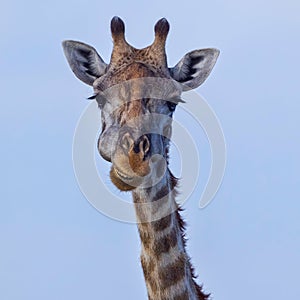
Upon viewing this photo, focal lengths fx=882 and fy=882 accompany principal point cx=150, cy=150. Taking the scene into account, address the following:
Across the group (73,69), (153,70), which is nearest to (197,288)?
(153,70)

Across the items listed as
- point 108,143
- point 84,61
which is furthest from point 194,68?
point 108,143

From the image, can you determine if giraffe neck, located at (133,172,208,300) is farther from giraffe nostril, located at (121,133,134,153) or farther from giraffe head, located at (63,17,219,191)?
giraffe nostril, located at (121,133,134,153)

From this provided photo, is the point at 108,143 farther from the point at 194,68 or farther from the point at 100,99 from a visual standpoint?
the point at 194,68

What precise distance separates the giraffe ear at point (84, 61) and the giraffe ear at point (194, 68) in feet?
2.77

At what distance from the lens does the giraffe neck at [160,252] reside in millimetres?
8352

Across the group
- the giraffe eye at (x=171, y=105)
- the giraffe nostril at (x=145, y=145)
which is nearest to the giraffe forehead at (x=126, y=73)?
the giraffe eye at (x=171, y=105)

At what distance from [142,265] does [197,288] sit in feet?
2.19

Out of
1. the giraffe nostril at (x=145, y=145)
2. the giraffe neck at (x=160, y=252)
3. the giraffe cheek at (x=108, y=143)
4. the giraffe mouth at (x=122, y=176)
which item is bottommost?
the giraffe neck at (x=160, y=252)

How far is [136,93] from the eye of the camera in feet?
28.3

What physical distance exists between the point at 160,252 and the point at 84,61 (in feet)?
8.66

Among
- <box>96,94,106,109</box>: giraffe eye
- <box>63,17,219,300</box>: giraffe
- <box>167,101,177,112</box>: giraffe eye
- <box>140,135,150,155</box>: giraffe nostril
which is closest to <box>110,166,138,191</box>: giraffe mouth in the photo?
<box>63,17,219,300</box>: giraffe

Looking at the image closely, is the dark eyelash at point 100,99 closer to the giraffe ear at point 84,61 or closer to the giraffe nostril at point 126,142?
the giraffe ear at point 84,61

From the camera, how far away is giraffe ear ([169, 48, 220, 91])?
9.79 meters

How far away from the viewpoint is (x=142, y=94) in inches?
Answer: 340
